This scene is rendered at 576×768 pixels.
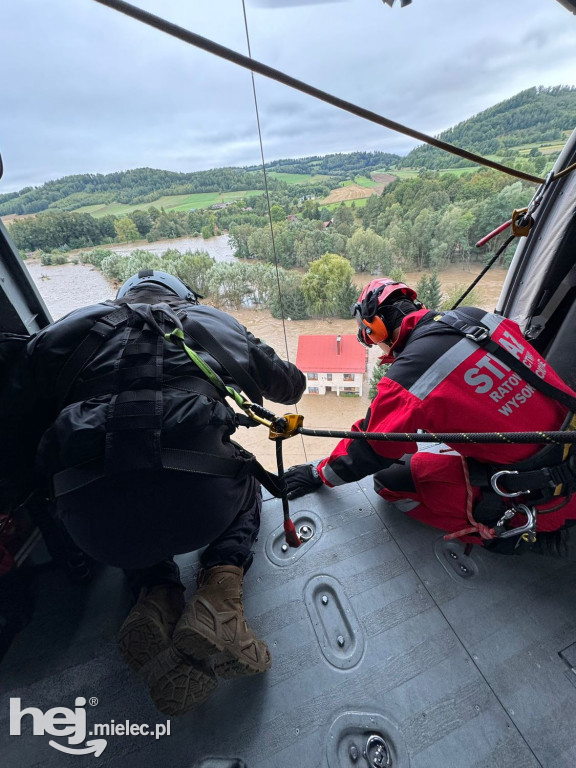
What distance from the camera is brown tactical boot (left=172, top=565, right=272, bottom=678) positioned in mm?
1198

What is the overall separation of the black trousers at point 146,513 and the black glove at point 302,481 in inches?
33.9

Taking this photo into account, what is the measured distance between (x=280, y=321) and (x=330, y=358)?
0.58 metres

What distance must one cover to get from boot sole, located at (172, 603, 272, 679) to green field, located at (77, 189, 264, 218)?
8.16 feet

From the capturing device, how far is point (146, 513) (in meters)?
1.14

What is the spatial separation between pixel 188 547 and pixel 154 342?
703mm

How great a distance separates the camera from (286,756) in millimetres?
1207

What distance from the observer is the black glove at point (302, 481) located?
6.94ft

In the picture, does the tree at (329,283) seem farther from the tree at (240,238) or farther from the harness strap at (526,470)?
the harness strap at (526,470)

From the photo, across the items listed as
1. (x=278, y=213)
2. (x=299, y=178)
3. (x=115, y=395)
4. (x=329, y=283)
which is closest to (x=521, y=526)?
(x=115, y=395)

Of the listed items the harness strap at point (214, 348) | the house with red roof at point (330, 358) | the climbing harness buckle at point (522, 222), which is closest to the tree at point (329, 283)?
the house with red roof at point (330, 358)

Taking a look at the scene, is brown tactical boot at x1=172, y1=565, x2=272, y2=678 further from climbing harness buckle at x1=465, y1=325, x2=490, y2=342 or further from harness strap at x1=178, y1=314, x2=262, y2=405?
climbing harness buckle at x1=465, y1=325, x2=490, y2=342

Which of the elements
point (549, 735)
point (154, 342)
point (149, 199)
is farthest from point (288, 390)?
point (149, 199)

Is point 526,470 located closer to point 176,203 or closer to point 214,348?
point 214,348

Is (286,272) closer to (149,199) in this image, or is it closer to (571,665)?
(149,199)
